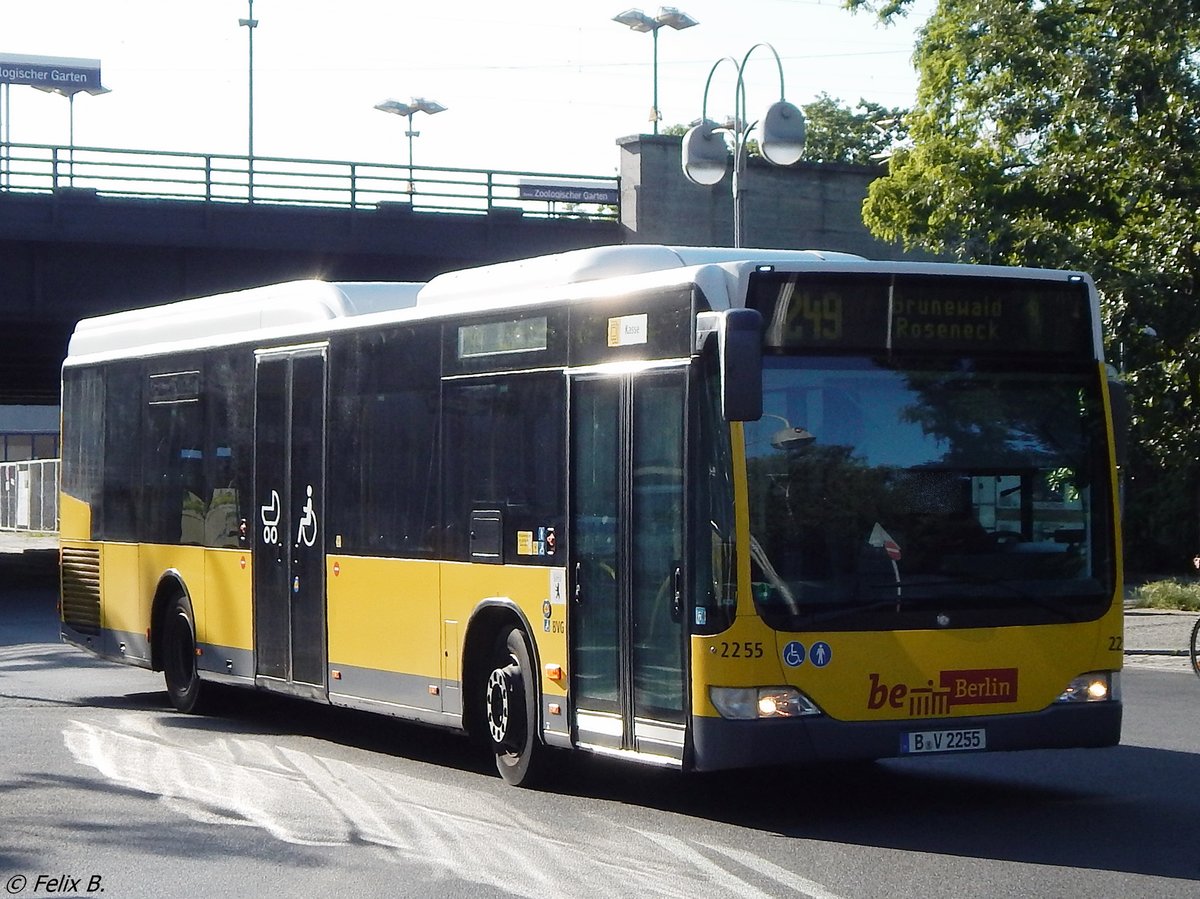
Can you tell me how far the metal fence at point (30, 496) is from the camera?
247ft

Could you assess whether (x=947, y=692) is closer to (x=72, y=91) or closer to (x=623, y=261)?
(x=623, y=261)

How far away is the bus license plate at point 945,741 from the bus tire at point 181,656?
24.9 ft

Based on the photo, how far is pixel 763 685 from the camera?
372 inches

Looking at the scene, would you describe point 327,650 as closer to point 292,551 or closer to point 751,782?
point 292,551

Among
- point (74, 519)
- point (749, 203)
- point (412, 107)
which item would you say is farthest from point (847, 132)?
point (74, 519)

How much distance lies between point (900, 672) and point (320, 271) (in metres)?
26.9

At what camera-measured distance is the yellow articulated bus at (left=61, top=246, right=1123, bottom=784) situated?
954cm

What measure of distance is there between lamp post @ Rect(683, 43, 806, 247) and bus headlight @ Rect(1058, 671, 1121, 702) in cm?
1268

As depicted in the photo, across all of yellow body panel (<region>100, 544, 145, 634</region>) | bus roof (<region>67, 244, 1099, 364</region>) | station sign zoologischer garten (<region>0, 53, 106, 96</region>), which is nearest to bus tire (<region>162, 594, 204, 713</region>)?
yellow body panel (<region>100, 544, 145, 634</region>)

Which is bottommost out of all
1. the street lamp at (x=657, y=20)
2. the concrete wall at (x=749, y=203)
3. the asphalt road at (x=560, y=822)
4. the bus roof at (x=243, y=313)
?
the asphalt road at (x=560, y=822)

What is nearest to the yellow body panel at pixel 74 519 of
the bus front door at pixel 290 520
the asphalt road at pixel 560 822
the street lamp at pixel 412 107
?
the asphalt road at pixel 560 822

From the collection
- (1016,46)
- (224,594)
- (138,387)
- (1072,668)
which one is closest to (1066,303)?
(1072,668)

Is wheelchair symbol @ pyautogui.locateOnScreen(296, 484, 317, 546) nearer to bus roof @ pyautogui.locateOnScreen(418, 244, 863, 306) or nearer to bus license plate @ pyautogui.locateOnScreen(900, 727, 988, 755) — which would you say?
bus roof @ pyautogui.locateOnScreen(418, 244, 863, 306)

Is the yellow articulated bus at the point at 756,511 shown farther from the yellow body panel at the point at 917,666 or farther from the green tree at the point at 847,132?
the green tree at the point at 847,132
